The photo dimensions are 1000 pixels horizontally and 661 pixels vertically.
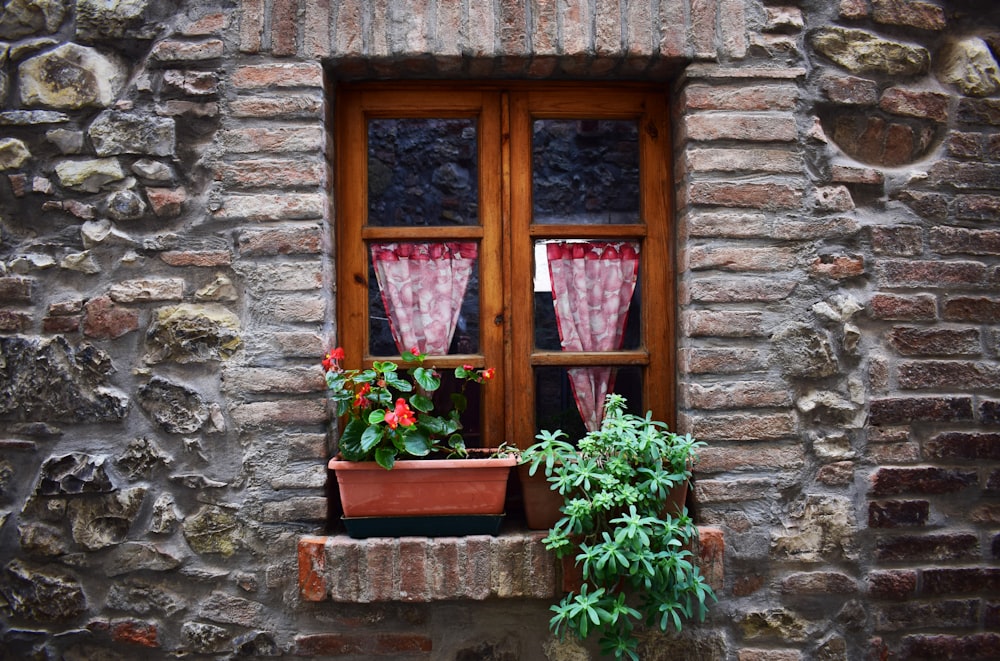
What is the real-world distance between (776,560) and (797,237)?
37.9 inches

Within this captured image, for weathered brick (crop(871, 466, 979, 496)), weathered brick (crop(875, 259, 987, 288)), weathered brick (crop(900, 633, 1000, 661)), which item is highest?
weathered brick (crop(875, 259, 987, 288))

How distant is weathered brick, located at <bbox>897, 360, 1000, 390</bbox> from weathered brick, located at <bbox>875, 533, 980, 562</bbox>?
1.46ft

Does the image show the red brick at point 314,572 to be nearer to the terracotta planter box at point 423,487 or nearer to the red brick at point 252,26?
the terracotta planter box at point 423,487

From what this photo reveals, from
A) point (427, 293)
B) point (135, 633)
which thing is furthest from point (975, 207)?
point (135, 633)

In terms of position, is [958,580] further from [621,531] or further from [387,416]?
[387,416]

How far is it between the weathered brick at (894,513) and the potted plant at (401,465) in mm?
1085

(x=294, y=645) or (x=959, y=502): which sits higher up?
(x=959, y=502)

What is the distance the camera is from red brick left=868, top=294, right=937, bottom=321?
7.65 feet

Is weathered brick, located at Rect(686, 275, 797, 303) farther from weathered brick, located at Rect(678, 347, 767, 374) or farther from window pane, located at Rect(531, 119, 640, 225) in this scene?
window pane, located at Rect(531, 119, 640, 225)

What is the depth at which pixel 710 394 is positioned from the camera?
7.58ft

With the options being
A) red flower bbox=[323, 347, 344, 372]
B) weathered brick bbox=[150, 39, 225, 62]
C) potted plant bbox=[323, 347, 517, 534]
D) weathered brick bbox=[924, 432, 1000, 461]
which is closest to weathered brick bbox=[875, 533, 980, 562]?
weathered brick bbox=[924, 432, 1000, 461]

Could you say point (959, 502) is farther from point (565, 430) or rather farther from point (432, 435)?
point (432, 435)

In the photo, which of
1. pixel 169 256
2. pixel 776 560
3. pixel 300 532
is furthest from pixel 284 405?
pixel 776 560

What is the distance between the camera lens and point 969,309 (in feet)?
7.76
